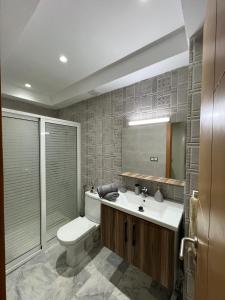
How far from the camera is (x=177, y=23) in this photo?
1170 millimetres

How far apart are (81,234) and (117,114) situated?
1.69 m

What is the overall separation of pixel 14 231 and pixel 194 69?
2650 mm

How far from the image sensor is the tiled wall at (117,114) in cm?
166

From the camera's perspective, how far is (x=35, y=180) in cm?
209

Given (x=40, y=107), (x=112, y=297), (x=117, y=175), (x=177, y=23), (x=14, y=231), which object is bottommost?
(x=112, y=297)

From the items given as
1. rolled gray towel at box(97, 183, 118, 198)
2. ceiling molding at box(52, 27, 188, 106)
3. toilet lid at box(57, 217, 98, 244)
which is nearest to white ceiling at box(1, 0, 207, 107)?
ceiling molding at box(52, 27, 188, 106)

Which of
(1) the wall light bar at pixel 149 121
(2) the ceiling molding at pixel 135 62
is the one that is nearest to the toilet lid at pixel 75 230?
(1) the wall light bar at pixel 149 121

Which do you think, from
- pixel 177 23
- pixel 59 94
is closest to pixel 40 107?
pixel 59 94

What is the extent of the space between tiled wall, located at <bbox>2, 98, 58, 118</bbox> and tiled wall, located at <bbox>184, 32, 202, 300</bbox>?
2764 millimetres

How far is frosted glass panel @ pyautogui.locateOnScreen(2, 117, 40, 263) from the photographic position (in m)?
1.82

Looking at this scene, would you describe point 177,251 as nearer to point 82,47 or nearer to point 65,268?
point 65,268

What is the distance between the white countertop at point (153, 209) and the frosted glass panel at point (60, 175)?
2.05 ft

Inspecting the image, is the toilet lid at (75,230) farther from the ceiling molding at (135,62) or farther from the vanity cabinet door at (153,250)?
the ceiling molding at (135,62)

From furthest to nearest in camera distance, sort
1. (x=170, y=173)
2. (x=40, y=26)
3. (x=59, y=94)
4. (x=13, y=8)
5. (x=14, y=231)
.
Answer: (x=59, y=94) → (x=14, y=231) → (x=170, y=173) → (x=40, y=26) → (x=13, y=8)
